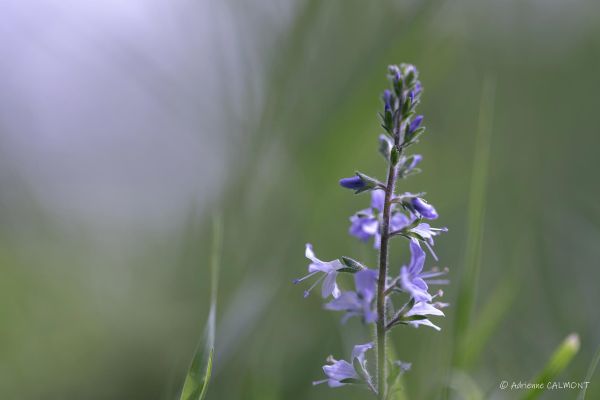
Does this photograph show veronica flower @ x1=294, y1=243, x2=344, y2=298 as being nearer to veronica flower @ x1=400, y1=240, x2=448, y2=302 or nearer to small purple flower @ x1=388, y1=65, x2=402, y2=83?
veronica flower @ x1=400, y1=240, x2=448, y2=302

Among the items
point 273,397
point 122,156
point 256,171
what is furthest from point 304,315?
point 122,156

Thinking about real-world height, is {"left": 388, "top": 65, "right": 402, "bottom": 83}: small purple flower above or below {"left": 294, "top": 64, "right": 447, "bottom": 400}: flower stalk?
above

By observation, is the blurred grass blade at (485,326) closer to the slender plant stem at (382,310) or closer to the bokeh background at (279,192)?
the bokeh background at (279,192)

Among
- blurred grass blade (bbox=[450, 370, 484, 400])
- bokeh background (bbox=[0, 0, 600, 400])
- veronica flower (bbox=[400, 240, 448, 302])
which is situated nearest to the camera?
veronica flower (bbox=[400, 240, 448, 302])

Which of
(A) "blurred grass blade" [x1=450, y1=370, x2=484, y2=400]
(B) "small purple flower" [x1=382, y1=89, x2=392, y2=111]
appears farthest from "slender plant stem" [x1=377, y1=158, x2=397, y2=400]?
(A) "blurred grass blade" [x1=450, y1=370, x2=484, y2=400]

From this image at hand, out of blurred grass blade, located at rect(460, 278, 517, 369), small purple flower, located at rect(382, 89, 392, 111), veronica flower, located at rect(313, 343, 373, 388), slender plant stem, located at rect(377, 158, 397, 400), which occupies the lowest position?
blurred grass blade, located at rect(460, 278, 517, 369)
